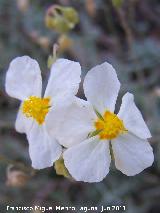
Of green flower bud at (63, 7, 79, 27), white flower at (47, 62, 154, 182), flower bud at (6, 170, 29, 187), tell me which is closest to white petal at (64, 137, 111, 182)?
white flower at (47, 62, 154, 182)

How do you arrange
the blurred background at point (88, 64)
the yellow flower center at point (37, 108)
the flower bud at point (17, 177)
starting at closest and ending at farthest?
1. the yellow flower center at point (37, 108)
2. the flower bud at point (17, 177)
3. the blurred background at point (88, 64)

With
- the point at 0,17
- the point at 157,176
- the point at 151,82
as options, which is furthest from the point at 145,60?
the point at 0,17

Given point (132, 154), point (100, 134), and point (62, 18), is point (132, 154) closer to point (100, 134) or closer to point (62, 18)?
point (100, 134)

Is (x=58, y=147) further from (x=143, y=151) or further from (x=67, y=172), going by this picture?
(x=143, y=151)

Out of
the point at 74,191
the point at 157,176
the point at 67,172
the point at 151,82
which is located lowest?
the point at 74,191

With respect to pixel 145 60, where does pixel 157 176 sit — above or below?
below

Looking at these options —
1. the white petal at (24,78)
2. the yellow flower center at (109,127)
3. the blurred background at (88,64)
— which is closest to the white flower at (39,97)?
the white petal at (24,78)

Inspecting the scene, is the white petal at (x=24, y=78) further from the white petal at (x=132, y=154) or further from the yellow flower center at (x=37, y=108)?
the white petal at (x=132, y=154)
